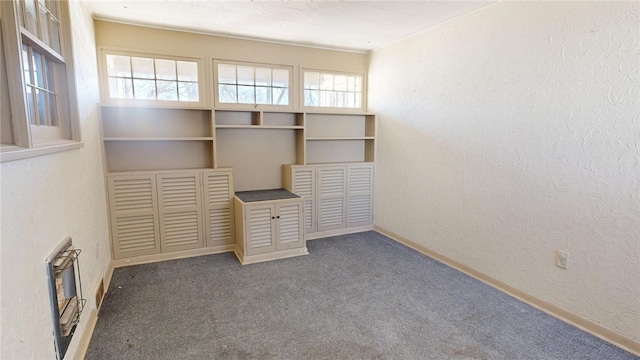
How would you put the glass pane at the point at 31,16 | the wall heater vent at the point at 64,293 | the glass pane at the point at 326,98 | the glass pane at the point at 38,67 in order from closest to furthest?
the wall heater vent at the point at 64,293 → the glass pane at the point at 31,16 → the glass pane at the point at 38,67 → the glass pane at the point at 326,98

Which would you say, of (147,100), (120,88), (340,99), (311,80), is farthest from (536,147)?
(120,88)

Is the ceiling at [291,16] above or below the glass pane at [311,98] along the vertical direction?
above

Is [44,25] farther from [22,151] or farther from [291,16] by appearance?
[291,16]

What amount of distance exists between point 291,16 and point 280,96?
111 cm

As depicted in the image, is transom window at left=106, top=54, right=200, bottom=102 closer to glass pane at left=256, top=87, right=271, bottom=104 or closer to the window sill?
glass pane at left=256, top=87, right=271, bottom=104

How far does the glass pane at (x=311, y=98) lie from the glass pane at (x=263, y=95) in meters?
0.48

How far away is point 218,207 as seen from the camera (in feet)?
11.8

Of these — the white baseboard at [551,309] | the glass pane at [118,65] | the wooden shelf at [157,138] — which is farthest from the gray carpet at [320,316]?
the glass pane at [118,65]

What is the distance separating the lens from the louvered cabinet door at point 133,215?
3.19 metres

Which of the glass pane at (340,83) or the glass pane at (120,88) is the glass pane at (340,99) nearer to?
the glass pane at (340,83)

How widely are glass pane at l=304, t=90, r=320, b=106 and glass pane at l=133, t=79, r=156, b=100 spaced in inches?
67.5

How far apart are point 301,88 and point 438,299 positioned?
278 cm

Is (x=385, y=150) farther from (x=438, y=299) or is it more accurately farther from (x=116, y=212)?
(x=116, y=212)

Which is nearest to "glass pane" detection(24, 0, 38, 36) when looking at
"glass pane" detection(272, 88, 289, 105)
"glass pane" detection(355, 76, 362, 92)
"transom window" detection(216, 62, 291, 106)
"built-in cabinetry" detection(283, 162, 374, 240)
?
"transom window" detection(216, 62, 291, 106)
